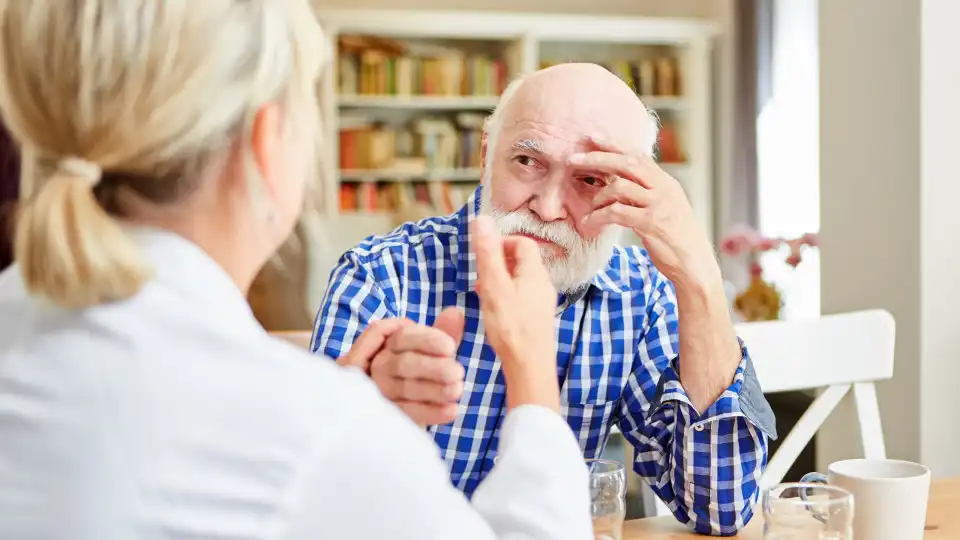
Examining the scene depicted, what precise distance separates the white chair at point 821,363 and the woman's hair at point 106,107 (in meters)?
1.06

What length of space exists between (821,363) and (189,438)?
4.03ft

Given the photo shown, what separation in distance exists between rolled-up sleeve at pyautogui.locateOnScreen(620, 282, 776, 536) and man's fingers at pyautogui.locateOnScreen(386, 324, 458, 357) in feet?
1.31

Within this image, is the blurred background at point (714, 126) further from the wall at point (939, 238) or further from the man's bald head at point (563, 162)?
the man's bald head at point (563, 162)

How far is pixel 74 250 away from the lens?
24.3 inches

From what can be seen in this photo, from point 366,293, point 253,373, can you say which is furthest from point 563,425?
point 366,293

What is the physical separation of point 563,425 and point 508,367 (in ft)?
0.31

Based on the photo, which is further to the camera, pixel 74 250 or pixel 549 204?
pixel 549 204

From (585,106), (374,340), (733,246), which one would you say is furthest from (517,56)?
(374,340)

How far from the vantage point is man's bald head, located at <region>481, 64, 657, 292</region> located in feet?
4.84

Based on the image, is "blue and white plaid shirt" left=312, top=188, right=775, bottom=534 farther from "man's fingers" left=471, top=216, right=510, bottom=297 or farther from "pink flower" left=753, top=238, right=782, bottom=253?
"pink flower" left=753, top=238, right=782, bottom=253

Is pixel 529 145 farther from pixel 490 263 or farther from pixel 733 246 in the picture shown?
pixel 733 246

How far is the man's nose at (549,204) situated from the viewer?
1.47m

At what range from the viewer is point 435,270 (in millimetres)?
1507

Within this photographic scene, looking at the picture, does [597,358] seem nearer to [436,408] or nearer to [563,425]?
[436,408]
